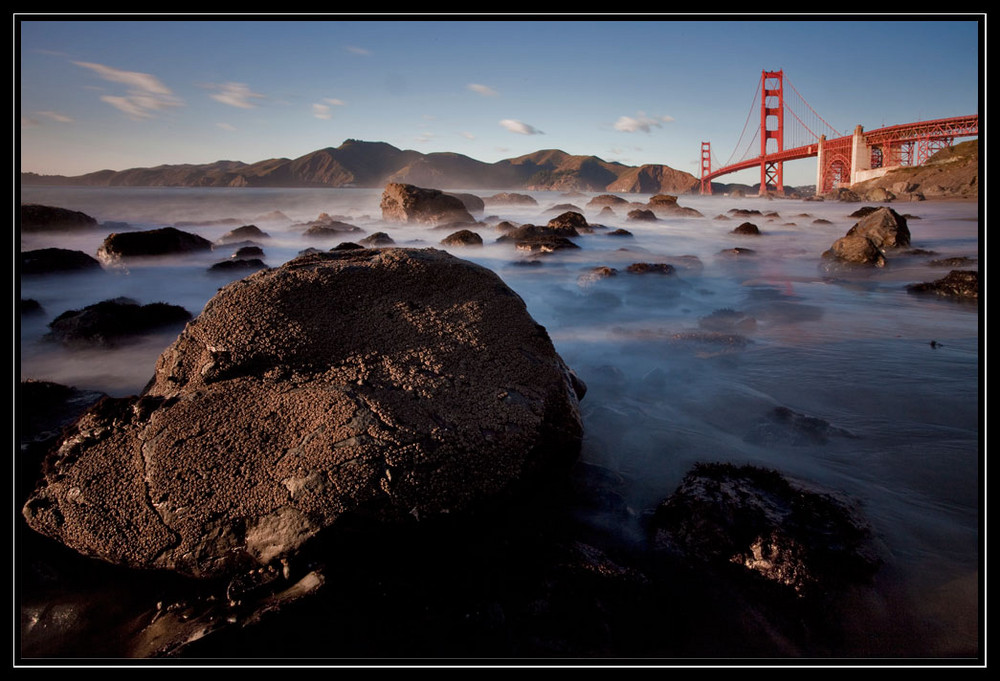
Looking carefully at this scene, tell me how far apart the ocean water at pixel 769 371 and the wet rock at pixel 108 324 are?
6.8 inches

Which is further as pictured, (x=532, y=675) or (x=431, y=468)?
(x=431, y=468)

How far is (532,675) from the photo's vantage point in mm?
1398

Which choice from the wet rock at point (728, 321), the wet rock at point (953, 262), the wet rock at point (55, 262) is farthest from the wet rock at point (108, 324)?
the wet rock at point (953, 262)

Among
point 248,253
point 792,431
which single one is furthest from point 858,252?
point 248,253

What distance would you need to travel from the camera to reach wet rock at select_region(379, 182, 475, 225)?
15.5 m

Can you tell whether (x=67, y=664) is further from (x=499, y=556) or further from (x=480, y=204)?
(x=480, y=204)

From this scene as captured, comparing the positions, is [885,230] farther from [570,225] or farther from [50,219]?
[50,219]

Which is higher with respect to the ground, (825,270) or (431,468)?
(825,270)

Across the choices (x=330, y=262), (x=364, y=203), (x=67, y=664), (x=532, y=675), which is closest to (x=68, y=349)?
(x=330, y=262)

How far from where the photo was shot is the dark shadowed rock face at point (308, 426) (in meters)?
1.57

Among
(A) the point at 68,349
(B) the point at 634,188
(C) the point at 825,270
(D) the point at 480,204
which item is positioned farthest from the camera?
(B) the point at 634,188

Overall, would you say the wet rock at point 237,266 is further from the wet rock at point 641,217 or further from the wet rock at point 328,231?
the wet rock at point 641,217

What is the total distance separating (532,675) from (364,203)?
28628mm
